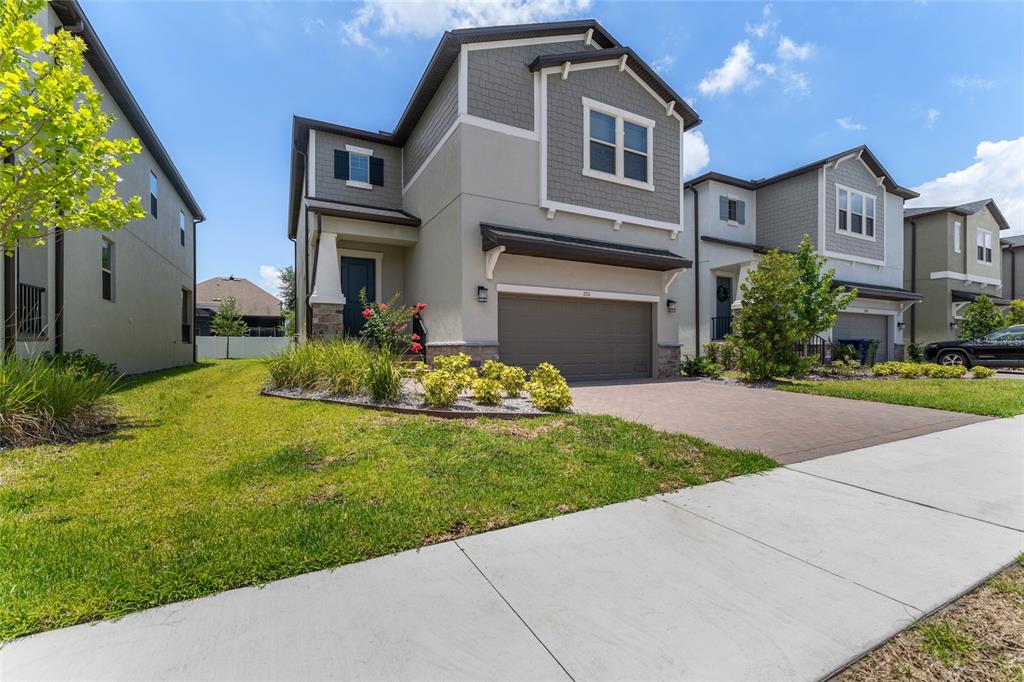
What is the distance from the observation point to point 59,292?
8680 millimetres

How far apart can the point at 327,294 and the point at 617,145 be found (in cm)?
839

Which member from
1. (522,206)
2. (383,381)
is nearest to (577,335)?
(522,206)

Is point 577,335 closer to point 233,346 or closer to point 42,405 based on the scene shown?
point 42,405

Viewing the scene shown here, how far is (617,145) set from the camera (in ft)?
37.8

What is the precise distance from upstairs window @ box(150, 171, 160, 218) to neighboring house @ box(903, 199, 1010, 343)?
31935 millimetres

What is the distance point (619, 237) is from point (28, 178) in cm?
1096

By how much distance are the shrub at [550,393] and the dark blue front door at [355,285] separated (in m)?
7.14

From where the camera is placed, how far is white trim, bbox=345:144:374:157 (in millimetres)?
13061

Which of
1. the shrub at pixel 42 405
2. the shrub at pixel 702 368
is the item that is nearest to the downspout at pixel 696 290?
the shrub at pixel 702 368

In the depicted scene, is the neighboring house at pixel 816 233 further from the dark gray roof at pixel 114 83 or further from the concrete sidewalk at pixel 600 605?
the dark gray roof at pixel 114 83

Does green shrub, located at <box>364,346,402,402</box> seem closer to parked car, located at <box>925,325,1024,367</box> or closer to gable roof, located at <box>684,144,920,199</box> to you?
gable roof, located at <box>684,144,920,199</box>

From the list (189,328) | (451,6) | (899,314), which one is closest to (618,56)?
(451,6)

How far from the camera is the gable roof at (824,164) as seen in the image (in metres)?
16.3

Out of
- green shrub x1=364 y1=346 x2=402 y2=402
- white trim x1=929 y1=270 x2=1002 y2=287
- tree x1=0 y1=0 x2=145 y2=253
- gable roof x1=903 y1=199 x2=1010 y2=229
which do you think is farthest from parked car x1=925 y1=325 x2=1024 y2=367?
tree x1=0 y1=0 x2=145 y2=253
